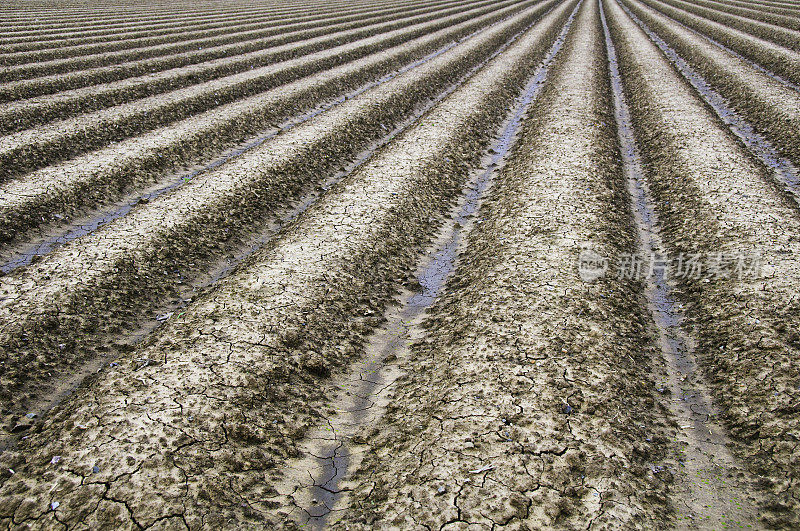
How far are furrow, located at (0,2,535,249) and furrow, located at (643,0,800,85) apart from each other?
1581cm

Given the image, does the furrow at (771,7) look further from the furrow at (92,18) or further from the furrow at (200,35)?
the furrow at (92,18)

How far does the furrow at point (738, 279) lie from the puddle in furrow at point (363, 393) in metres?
3.47

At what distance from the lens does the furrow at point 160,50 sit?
715 inches

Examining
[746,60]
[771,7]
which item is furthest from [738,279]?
[771,7]

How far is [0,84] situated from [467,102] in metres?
15.5

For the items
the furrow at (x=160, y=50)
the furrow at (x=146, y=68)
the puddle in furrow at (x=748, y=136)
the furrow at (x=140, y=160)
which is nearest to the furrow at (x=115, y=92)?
the furrow at (x=146, y=68)

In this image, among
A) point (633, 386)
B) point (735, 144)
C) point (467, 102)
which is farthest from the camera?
point (467, 102)

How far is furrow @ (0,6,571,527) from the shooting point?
13.2ft

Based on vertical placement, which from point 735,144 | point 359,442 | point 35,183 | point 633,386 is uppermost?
point 735,144

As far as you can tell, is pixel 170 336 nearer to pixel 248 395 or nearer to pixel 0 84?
pixel 248 395

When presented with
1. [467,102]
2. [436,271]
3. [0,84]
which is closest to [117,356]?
[436,271]

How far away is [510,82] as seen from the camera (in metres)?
18.1

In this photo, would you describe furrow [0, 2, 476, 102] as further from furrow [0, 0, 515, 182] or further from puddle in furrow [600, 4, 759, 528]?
puddle in furrow [600, 4, 759, 528]

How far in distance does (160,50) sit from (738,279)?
2497cm
